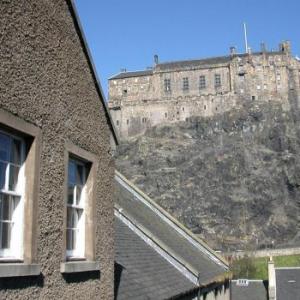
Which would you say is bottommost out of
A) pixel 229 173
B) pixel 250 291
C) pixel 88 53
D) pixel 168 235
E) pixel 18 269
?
pixel 250 291

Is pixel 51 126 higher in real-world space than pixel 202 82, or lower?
lower

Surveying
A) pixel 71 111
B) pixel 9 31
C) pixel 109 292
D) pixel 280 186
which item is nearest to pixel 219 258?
pixel 109 292

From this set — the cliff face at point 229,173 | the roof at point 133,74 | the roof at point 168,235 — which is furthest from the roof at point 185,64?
the roof at point 168,235

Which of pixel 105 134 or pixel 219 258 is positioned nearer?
pixel 105 134

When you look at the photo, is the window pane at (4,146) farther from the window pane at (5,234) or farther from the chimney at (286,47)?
the chimney at (286,47)

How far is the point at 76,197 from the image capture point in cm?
675

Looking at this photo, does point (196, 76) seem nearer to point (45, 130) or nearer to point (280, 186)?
point (280, 186)

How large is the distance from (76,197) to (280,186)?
3092 inches

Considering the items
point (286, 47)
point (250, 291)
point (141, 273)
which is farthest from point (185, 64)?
point (141, 273)

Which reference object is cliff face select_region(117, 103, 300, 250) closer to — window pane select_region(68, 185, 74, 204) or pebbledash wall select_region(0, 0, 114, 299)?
pebbledash wall select_region(0, 0, 114, 299)

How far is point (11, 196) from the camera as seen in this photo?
523cm

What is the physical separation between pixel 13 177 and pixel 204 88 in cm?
9032

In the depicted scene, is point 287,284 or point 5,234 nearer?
point 5,234

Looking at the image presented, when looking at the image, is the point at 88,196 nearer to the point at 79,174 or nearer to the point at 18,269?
the point at 79,174
